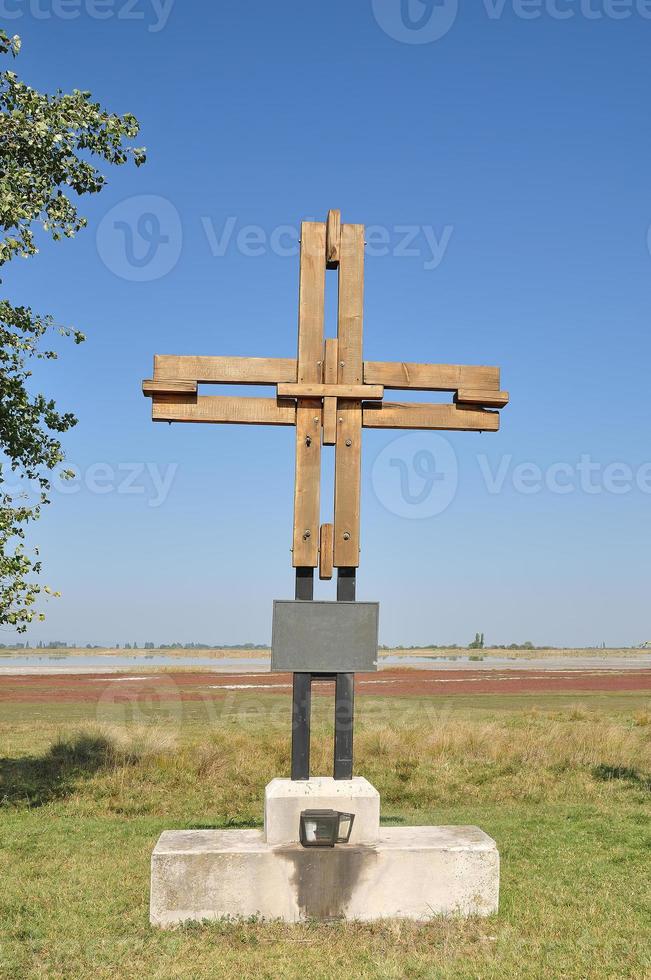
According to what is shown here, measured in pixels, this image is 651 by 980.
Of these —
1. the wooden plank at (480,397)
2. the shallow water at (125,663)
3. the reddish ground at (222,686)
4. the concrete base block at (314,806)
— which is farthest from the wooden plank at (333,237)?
the shallow water at (125,663)

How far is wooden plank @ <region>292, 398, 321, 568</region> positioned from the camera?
23.9 feet

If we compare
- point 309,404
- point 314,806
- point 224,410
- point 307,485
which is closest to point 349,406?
point 309,404

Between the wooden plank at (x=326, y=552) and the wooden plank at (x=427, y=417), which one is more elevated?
the wooden plank at (x=427, y=417)

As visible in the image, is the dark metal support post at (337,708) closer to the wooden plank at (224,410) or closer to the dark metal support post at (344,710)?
the dark metal support post at (344,710)

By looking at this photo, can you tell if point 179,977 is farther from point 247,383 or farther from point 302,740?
point 247,383

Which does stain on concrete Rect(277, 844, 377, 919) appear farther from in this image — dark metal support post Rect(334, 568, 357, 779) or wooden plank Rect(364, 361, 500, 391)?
wooden plank Rect(364, 361, 500, 391)

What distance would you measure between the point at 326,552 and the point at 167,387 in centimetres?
191

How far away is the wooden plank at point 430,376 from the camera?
759 centimetres

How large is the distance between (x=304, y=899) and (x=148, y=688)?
127ft

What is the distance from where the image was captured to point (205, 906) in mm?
6582

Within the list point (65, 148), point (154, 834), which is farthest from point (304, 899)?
point (65, 148)

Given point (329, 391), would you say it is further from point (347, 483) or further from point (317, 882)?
point (317, 882)

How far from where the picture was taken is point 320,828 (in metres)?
6.64

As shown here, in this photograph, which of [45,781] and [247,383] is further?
[45,781]
